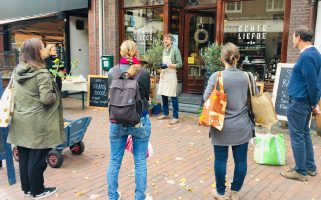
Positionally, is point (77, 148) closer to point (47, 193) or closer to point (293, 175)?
point (47, 193)

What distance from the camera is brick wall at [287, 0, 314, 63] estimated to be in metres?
7.02

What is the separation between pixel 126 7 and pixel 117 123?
758 cm

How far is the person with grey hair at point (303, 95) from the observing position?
391 cm

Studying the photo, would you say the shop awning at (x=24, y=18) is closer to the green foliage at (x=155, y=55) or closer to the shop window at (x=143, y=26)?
the shop window at (x=143, y=26)

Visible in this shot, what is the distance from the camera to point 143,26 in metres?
10.2

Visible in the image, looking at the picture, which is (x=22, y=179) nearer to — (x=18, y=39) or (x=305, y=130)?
(x=305, y=130)

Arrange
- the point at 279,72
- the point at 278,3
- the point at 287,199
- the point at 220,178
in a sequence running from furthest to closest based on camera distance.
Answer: the point at 278,3, the point at 279,72, the point at 287,199, the point at 220,178

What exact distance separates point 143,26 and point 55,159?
6.34m

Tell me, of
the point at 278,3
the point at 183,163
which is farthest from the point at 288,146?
the point at 278,3

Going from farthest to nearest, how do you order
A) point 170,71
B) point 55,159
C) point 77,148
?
point 170,71
point 77,148
point 55,159

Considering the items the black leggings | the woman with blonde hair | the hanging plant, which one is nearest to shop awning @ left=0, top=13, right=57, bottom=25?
the hanging plant

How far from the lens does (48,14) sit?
11.4 metres

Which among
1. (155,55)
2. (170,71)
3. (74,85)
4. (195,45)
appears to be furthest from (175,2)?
(74,85)

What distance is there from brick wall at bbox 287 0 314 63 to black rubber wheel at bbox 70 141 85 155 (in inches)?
188
